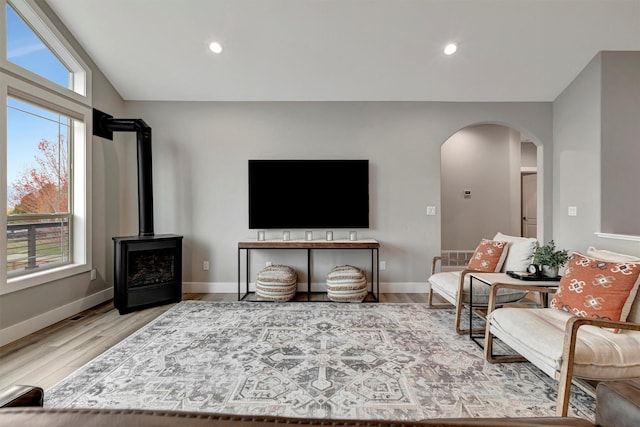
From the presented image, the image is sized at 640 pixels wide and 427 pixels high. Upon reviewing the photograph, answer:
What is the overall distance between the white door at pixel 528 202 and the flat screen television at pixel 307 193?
13.8 ft

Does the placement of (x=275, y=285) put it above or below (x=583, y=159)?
below

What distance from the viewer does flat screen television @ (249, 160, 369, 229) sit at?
13.3 ft

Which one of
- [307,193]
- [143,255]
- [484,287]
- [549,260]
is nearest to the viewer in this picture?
[549,260]

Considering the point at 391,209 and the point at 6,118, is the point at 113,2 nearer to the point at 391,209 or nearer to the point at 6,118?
the point at 6,118

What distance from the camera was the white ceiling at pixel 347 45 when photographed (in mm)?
2982

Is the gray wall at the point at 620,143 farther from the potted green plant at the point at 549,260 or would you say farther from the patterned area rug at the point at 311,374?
the patterned area rug at the point at 311,374

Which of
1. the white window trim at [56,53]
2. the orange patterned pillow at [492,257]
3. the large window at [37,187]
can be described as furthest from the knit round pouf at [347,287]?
the white window trim at [56,53]

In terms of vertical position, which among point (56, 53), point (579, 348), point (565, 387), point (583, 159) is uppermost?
point (56, 53)

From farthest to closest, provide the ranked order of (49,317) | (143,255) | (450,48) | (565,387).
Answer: (143,255)
(450,48)
(49,317)
(565,387)

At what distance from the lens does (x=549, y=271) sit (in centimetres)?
260

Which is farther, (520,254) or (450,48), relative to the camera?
(450,48)

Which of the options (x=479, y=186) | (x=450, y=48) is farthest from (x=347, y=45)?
(x=479, y=186)

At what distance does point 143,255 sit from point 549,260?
13.6 feet

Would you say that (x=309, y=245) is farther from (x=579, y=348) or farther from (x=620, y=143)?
(x=620, y=143)
